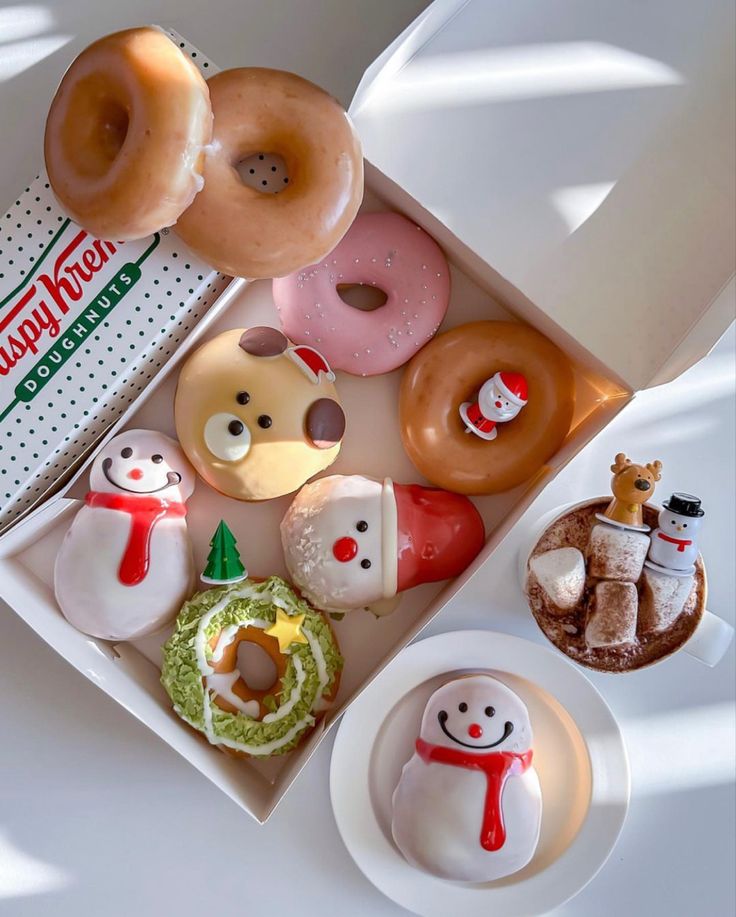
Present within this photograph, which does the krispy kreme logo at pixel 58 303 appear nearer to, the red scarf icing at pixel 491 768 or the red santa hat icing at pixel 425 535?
the red santa hat icing at pixel 425 535

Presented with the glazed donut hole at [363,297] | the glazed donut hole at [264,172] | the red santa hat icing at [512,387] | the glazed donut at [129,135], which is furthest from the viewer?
the glazed donut hole at [363,297]

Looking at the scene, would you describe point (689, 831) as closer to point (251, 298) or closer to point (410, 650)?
point (410, 650)

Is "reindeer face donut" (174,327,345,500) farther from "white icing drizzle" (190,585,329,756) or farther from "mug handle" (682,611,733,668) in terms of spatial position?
"mug handle" (682,611,733,668)

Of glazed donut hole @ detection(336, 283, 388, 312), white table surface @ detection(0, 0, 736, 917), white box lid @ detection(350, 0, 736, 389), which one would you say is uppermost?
white box lid @ detection(350, 0, 736, 389)

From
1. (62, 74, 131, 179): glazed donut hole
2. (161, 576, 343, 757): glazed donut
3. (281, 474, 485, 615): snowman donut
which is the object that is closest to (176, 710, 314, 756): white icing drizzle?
(161, 576, 343, 757): glazed donut

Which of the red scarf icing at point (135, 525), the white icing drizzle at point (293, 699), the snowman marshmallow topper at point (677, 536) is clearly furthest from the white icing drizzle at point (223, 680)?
the snowman marshmallow topper at point (677, 536)

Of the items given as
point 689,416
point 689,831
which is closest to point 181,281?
point 689,416

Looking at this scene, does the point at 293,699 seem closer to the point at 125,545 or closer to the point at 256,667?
the point at 256,667
